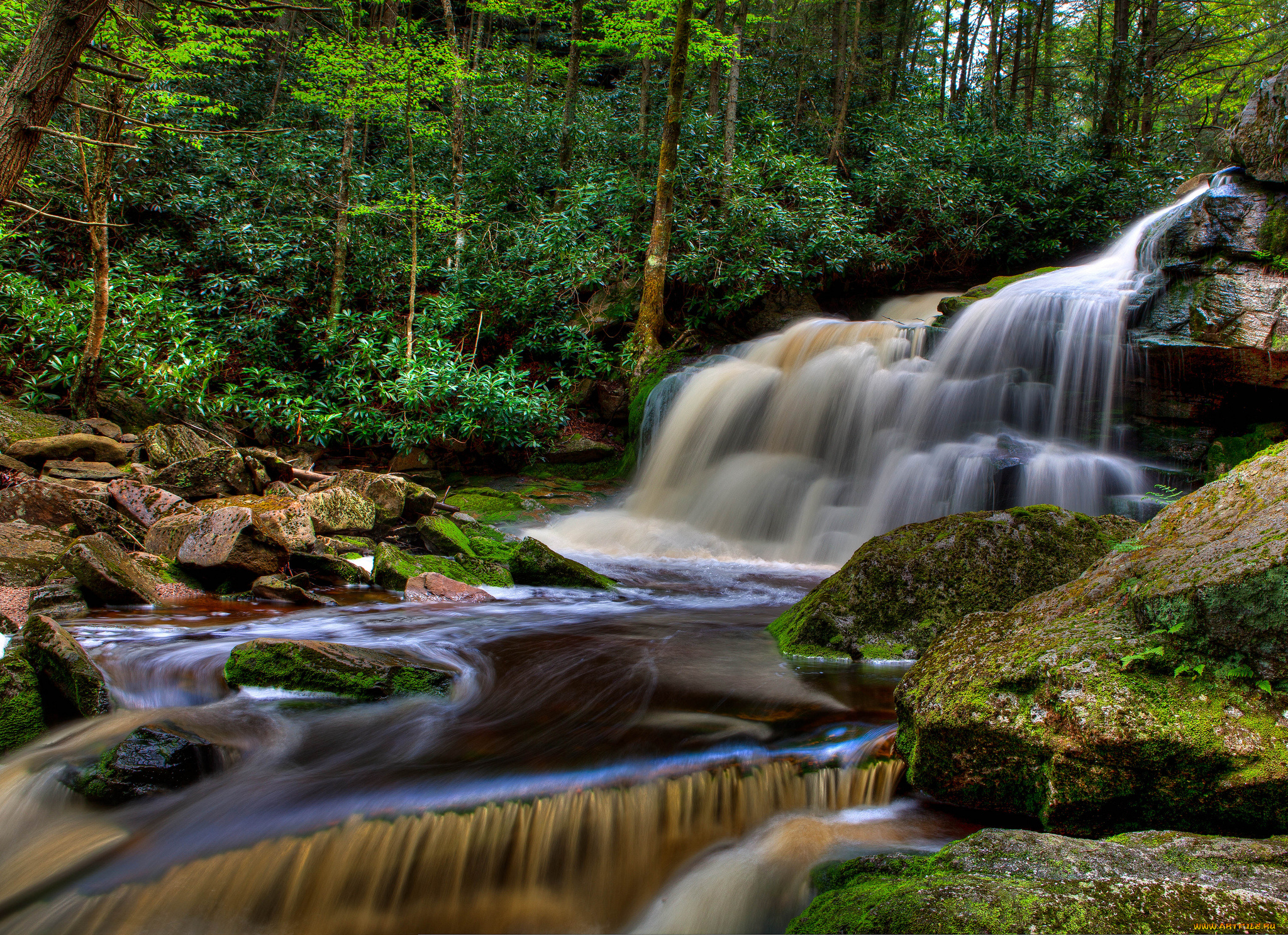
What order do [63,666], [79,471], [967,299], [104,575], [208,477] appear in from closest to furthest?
[63,666], [104,575], [79,471], [208,477], [967,299]

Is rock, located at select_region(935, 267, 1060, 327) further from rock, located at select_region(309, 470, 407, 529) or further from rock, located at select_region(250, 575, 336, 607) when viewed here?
rock, located at select_region(250, 575, 336, 607)

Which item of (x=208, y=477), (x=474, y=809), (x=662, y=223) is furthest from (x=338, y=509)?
(x=662, y=223)

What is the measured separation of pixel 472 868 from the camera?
2.80 metres

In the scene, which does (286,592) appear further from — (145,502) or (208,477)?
(208,477)

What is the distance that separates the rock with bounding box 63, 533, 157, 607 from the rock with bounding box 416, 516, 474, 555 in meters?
2.64

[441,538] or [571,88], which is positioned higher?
[571,88]

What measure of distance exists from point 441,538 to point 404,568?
1228mm

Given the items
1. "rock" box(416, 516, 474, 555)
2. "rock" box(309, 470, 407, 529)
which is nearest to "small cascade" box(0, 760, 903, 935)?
"rock" box(416, 516, 474, 555)

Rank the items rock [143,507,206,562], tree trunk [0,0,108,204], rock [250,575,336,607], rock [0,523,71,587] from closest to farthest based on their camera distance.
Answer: tree trunk [0,0,108,204]
rock [0,523,71,587]
rock [250,575,336,607]
rock [143,507,206,562]

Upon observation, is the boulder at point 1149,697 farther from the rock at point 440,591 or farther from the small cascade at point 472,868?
the rock at point 440,591

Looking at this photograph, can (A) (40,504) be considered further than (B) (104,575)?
Yes

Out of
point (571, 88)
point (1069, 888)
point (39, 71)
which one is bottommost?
point (1069, 888)

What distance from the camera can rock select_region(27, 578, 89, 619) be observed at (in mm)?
4883

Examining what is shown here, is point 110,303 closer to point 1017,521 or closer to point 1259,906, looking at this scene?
point 1017,521
